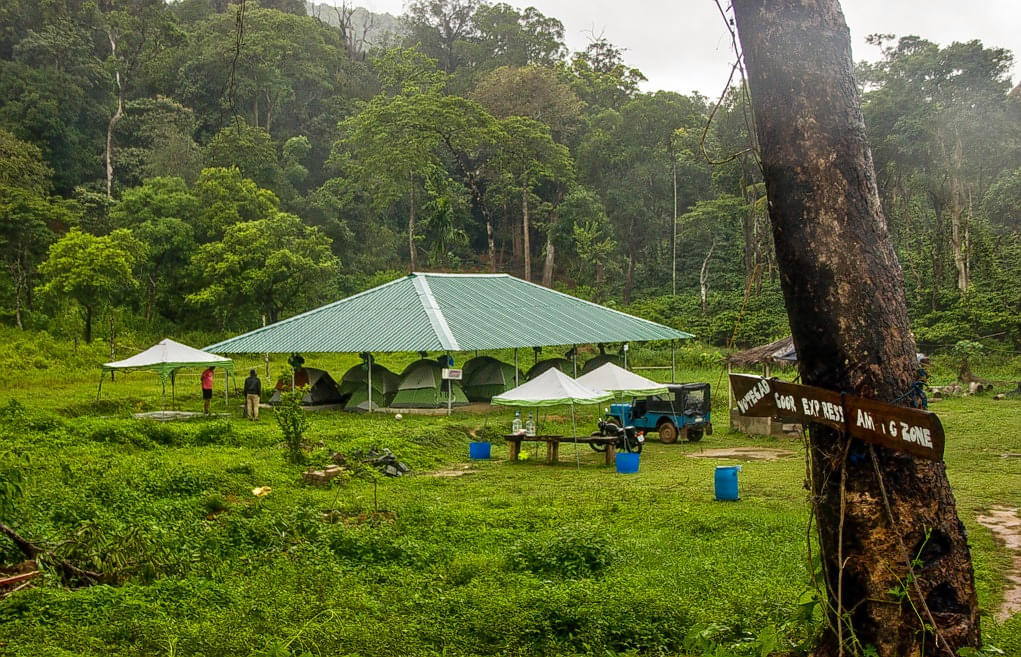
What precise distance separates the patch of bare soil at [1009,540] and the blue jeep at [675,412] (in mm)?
8651

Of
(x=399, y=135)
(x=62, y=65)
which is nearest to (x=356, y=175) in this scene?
(x=399, y=135)

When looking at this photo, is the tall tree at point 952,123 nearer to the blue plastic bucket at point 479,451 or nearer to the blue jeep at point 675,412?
the blue jeep at point 675,412

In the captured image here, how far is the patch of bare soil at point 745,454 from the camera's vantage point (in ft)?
54.2

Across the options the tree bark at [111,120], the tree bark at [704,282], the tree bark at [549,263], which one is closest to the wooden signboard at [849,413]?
the tree bark at [704,282]

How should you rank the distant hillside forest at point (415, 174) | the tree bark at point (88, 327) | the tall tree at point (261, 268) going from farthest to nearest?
the distant hillside forest at point (415, 174) → the tall tree at point (261, 268) → the tree bark at point (88, 327)

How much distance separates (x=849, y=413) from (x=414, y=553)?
4.87 meters

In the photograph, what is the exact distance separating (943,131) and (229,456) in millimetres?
32957

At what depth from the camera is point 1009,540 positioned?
29.1 feet

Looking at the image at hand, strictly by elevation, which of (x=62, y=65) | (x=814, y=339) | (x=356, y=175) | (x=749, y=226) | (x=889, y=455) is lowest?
(x=889, y=455)

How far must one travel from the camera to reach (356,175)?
156ft

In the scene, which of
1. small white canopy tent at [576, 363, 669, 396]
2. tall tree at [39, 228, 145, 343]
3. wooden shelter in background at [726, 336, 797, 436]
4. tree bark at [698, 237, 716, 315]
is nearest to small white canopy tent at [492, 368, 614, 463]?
small white canopy tent at [576, 363, 669, 396]

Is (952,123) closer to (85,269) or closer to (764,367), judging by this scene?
(764,367)

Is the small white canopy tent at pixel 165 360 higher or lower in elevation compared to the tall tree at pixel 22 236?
lower

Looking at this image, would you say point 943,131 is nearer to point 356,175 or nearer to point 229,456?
point 356,175
